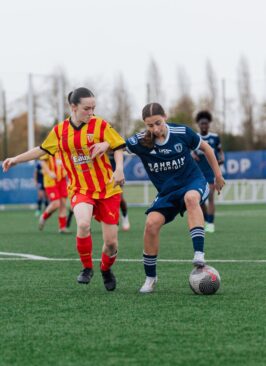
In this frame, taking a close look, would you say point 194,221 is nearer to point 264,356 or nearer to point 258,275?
point 258,275

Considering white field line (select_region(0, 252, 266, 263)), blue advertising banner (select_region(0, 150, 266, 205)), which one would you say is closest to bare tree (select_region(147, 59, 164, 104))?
blue advertising banner (select_region(0, 150, 266, 205))

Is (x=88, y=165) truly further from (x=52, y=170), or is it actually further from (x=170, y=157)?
(x=52, y=170)

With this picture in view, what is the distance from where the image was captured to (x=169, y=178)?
7723 millimetres

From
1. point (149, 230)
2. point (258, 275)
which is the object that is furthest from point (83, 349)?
point (258, 275)

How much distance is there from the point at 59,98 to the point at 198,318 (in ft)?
88.2

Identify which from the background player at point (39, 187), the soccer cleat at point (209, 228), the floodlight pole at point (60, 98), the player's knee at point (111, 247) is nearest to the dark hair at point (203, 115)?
the soccer cleat at point (209, 228)

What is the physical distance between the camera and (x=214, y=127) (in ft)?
144

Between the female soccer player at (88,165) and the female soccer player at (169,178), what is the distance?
14.3 inches

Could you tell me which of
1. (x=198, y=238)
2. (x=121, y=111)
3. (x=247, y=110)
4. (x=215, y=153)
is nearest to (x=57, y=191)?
(x=215, y=153)

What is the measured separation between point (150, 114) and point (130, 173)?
2456cm

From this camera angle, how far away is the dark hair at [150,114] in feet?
24.4

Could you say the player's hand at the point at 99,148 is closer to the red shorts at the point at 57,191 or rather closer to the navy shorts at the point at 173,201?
the navy shorts at the point at 173,201

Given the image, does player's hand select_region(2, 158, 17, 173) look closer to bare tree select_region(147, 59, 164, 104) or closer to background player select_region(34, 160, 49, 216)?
background player select_region(34, 160, 49, 216)

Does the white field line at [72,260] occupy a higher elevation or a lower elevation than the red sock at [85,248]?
lower
